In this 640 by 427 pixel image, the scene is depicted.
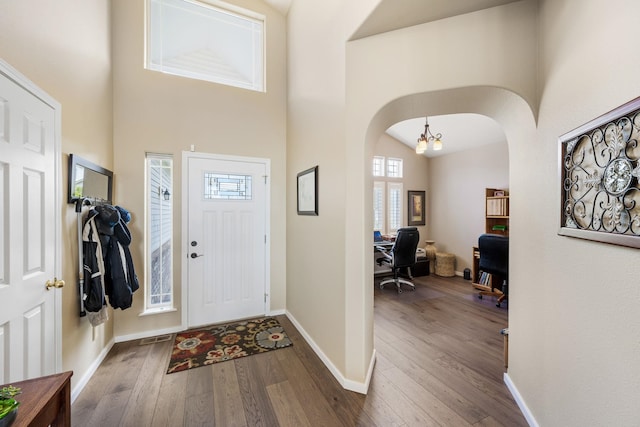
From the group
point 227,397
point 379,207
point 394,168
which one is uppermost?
point 394,168

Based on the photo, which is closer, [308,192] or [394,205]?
[308,192]

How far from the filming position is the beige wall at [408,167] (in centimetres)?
524

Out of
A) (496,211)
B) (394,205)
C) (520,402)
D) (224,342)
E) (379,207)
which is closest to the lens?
(520,402)

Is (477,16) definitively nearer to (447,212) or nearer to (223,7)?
(223,7)

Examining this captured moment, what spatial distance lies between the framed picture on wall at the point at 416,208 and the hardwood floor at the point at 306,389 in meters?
3.03

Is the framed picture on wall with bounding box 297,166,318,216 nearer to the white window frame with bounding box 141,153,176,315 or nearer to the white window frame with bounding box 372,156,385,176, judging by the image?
the white window frame with bounding box 141,153,176,315

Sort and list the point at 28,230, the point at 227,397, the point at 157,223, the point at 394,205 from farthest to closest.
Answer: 1. the point at 394,205
2. the point at 157,223
3. the point at 227,397
4. the point at 28,230

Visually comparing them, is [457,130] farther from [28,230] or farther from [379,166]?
[28,230]

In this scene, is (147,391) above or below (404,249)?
below

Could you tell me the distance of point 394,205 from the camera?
5379 mm

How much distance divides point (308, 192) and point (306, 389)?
1.74 meters

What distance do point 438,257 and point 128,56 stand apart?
5783 mm

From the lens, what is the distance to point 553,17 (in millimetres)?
1342

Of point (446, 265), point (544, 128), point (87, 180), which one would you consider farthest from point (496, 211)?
point (87, 180)
